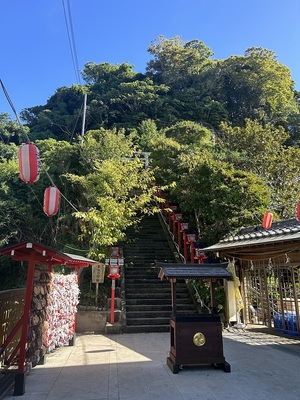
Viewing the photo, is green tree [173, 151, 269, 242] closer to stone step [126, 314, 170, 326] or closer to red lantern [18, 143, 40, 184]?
stone step [126, 314, 170, 326]

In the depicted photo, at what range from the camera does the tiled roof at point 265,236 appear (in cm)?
737

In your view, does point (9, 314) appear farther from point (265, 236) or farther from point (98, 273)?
point (265, 236)

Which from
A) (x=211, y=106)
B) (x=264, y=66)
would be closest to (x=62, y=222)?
(x=211, y=106)

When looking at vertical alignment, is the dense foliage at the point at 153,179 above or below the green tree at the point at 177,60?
below

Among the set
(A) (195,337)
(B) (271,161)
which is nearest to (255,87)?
(B) (271,161)

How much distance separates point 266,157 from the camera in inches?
595

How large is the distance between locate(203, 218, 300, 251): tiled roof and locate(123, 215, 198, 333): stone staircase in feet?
7.73

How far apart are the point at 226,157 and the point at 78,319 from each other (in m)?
10.1

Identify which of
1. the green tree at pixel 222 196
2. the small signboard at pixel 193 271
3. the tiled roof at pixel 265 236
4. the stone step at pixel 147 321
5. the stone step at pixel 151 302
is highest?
the green tree at pixel 222 196

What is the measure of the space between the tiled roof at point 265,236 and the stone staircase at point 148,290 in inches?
A: 92.8

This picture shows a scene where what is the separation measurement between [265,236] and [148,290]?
4.65 m

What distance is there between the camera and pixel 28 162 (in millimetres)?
5809

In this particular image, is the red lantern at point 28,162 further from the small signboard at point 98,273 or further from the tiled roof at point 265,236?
the tiled roof at point 265,236

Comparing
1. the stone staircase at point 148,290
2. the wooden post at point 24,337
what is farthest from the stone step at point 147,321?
the wooden post at point 24,337
